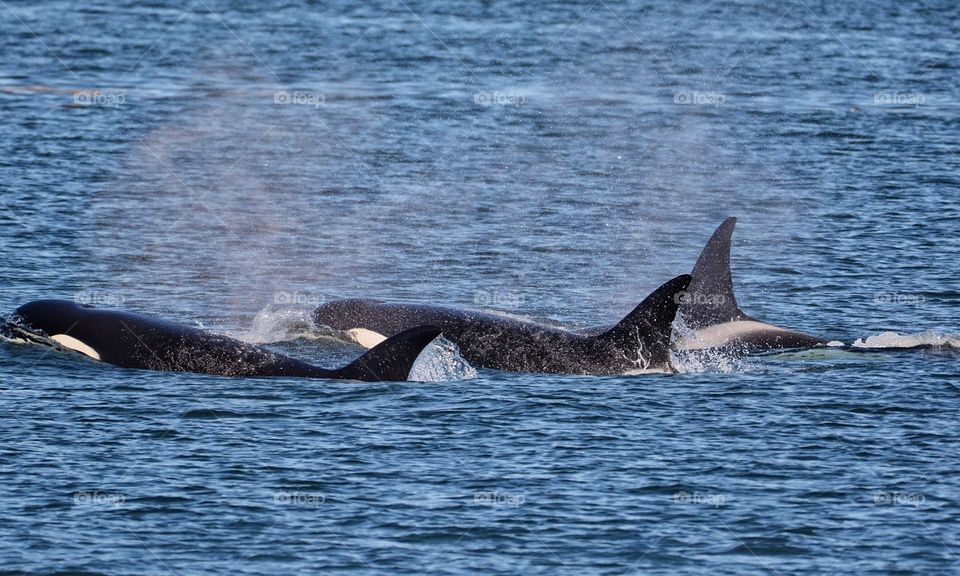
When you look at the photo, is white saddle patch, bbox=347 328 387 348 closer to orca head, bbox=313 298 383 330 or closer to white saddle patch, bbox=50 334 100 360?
Answer: orca head, bbox=313 298 383 330

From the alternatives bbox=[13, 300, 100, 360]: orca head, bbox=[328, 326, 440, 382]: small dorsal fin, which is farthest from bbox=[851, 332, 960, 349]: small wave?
bbox=[13, 300, 100, 360]: orca head

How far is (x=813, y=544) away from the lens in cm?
1572

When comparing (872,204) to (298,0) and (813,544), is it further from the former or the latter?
(298,0)

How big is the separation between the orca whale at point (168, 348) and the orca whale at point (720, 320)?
153 inches

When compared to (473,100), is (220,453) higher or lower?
lower

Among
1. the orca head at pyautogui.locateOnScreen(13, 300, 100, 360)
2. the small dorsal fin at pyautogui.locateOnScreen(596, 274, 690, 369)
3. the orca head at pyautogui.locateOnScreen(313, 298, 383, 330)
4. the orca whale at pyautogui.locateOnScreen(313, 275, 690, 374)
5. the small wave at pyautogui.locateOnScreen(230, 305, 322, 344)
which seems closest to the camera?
the small dorsal fin at pyautogui.locateOnScreen(596, 274, 690, 369)

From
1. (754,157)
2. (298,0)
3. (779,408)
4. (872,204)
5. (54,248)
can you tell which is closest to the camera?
(779,408)

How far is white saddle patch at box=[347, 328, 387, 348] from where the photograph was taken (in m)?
23.2

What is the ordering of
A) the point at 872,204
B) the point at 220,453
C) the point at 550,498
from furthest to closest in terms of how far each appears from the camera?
the point at 872,204 < the point at 220,453 < the point at 550,498

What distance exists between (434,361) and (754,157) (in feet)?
74.4

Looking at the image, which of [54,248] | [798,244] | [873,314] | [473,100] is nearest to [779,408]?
[873,314]

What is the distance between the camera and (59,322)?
864 inches

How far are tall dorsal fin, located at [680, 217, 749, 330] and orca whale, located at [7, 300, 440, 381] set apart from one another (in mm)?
5681

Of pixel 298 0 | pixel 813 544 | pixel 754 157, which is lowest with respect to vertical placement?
→ pixel 813 544
